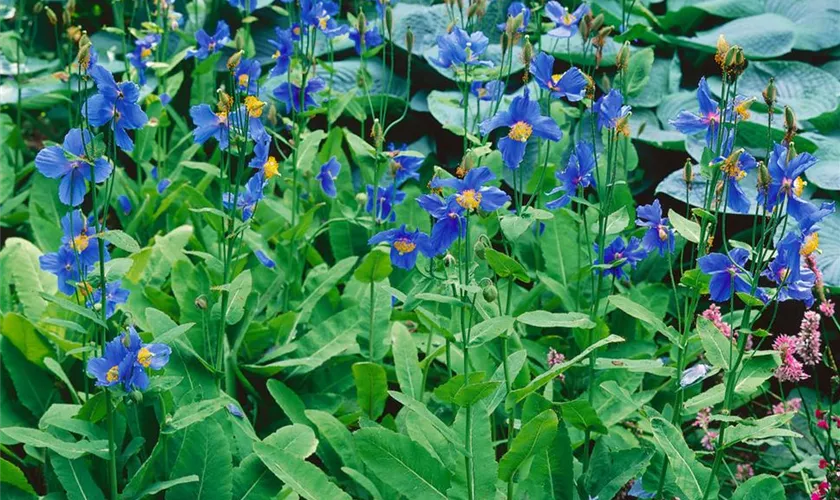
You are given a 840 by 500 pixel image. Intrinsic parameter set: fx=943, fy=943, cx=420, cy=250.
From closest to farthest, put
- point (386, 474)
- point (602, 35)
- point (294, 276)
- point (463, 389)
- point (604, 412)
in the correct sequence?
point (463, 389) < point (386, 474) < point (602, 35) < point (604, 412) < point (294, 276)

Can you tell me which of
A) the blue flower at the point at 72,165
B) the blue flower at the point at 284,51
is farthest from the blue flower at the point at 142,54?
the blue flower at the point at 72,165

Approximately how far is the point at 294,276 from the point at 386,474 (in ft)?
3.32

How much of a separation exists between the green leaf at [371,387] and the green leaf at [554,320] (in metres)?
0.53

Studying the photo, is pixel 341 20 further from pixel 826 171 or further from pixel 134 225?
pixel 826 171

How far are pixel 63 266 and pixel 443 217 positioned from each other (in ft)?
2.97

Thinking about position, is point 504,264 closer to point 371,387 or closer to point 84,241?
point 371,387

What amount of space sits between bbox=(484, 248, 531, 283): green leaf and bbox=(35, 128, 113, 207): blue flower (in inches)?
29.9

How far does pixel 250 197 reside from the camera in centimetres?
219

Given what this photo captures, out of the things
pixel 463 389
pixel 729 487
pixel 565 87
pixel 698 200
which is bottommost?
pixel 729 487

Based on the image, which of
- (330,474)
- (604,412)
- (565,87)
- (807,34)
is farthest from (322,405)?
(807,34)

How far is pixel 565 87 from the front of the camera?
6.51 feet

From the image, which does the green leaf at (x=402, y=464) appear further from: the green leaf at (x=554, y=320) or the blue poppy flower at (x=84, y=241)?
the blue poppy flower at (x=84, y=241)

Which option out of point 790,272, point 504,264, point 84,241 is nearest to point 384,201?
point 504,264

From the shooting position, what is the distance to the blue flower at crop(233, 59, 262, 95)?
2137 mm
